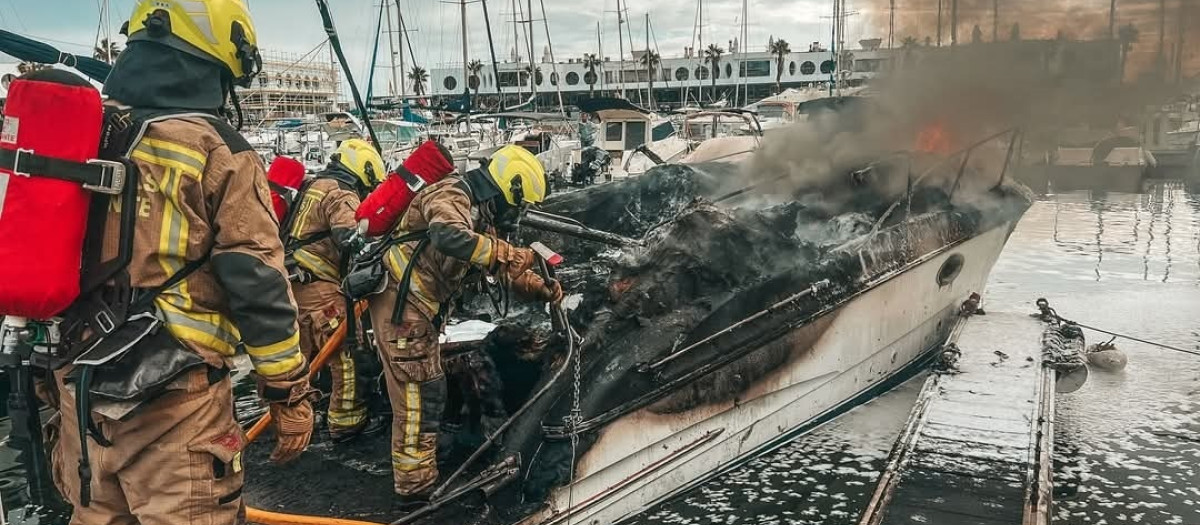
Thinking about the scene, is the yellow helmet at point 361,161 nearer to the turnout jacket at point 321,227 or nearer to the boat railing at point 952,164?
the turnout jacket at point 321,227

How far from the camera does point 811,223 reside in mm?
6645

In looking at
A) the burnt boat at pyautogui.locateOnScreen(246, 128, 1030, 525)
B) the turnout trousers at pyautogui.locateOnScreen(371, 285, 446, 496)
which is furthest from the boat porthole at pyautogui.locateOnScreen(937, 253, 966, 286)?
the turnout trousers at pyautogui.locateOnScreen(371, 285, 446, 496)

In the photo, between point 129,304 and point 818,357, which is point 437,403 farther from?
point 818,357

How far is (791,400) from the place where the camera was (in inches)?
207

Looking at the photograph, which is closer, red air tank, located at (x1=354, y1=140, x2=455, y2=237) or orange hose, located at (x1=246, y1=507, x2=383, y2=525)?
orange hose, located at (x1=246, y1=507, x2=383, y2=525)

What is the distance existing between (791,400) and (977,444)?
1113mm

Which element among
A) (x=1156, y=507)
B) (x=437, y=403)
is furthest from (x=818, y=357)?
(x=437, y=403)

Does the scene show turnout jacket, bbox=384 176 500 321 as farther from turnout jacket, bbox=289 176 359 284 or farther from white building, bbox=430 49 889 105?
white building, bbox=430 49 889 105

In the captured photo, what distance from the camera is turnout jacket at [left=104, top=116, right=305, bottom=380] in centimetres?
220

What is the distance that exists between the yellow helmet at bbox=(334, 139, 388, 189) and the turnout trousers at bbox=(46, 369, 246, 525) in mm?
3462

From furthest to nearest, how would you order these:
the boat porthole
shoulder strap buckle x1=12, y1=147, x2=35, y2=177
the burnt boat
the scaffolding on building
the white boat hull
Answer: the scaffolding on building
the boat porthole
the white boat hull
the burnt boat
shoulder strap buckle x1=12, y1=147, x2=35, y2=177

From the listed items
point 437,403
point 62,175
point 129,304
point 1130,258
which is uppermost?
point 62,175

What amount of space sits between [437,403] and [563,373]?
0.67 meters

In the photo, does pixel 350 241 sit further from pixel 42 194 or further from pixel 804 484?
pixel 804 484
